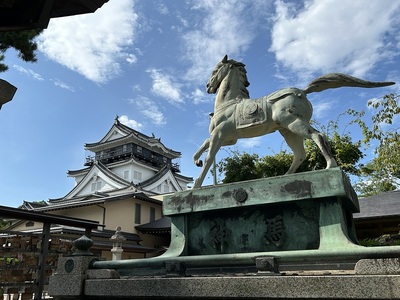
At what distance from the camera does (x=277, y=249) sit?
3789 mm

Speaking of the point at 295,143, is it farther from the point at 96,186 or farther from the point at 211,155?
the point at 96,186

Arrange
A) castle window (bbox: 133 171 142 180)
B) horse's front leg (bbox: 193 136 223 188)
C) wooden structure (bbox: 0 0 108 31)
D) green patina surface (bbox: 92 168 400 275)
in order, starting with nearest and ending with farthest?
wooden structure (bbox: 0 0 108 31) < green patina surface (bbox: 92 168 400 275) < horse's front leg (bbox: 193 136 223 188) < castle window (bbox: 133 171 142 180)

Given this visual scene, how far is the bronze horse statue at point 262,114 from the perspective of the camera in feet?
14.3

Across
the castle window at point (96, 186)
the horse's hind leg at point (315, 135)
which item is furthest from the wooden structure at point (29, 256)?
the castle window at point (96, 186)

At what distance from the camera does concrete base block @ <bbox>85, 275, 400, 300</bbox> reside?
2.62 meters

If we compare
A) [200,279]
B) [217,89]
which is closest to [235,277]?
[200,279]

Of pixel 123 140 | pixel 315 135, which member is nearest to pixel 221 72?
pixel 315 135

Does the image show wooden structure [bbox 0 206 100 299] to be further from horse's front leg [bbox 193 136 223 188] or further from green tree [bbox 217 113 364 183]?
green tree [bbox 217 113 364 183]

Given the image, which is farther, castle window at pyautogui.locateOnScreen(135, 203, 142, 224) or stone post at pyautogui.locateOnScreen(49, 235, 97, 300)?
castle window at pyautogui.locateOnScreen(135, 203, 142, 224)

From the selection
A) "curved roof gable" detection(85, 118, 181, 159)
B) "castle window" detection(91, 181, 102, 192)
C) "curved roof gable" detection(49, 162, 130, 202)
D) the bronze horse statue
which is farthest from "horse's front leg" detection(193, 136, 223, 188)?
"curved roof gable" detection(85, 118, 181, 159)

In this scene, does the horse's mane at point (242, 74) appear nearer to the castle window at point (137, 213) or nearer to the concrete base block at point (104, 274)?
the concrete base block at point (104, 274)

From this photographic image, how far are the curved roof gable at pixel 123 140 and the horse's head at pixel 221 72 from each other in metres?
35.9

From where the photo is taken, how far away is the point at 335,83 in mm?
4500

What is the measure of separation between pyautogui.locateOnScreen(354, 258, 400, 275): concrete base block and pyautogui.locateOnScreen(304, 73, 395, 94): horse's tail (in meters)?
2.42
